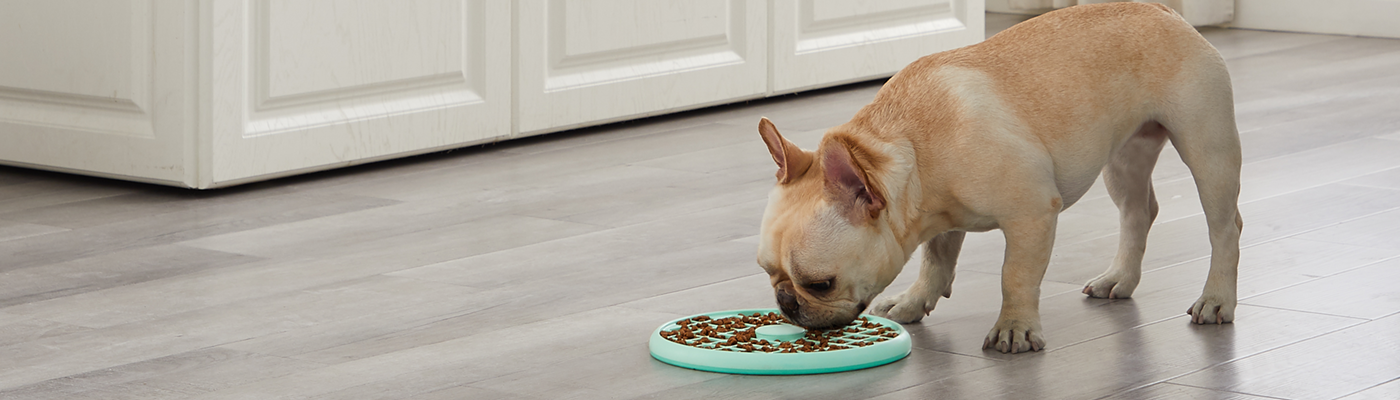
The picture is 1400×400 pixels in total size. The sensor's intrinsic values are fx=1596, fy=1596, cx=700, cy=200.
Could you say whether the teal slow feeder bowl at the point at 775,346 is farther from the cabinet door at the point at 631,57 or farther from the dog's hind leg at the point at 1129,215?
the cabinet door at the point at 631,57

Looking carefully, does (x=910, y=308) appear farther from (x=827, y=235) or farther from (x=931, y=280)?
(x=827, y=235)

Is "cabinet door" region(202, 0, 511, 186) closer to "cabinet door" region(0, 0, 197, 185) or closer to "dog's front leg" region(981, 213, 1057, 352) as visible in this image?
"cabinet door" region(0, 0, 197, 185)

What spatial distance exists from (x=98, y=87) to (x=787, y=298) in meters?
1.93

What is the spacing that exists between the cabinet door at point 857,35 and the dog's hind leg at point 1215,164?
2450 mm

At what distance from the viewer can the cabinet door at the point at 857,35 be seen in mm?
4547

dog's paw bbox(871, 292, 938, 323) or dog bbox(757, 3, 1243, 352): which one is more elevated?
dog bbox(757, 3, 1243, 352)

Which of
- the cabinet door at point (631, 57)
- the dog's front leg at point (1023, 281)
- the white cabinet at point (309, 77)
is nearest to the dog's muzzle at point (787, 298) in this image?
the dog's front leg at point (1023, 281)

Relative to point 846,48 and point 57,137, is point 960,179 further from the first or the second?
point 846,48

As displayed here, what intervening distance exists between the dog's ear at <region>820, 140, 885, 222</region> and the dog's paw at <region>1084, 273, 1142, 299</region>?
564mm

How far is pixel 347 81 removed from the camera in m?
3.42

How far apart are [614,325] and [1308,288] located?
Answer: 99 centimetres

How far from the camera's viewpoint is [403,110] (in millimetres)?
3557

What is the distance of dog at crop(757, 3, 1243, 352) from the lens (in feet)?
6.09

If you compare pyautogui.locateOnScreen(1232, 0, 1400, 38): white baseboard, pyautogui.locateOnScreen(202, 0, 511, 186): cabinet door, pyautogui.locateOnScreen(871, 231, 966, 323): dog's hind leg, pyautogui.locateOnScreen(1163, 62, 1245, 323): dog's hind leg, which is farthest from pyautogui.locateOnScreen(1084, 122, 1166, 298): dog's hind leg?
pyautogui.locateOnScreen(1232, 0, 1400, 38): white baseboard
